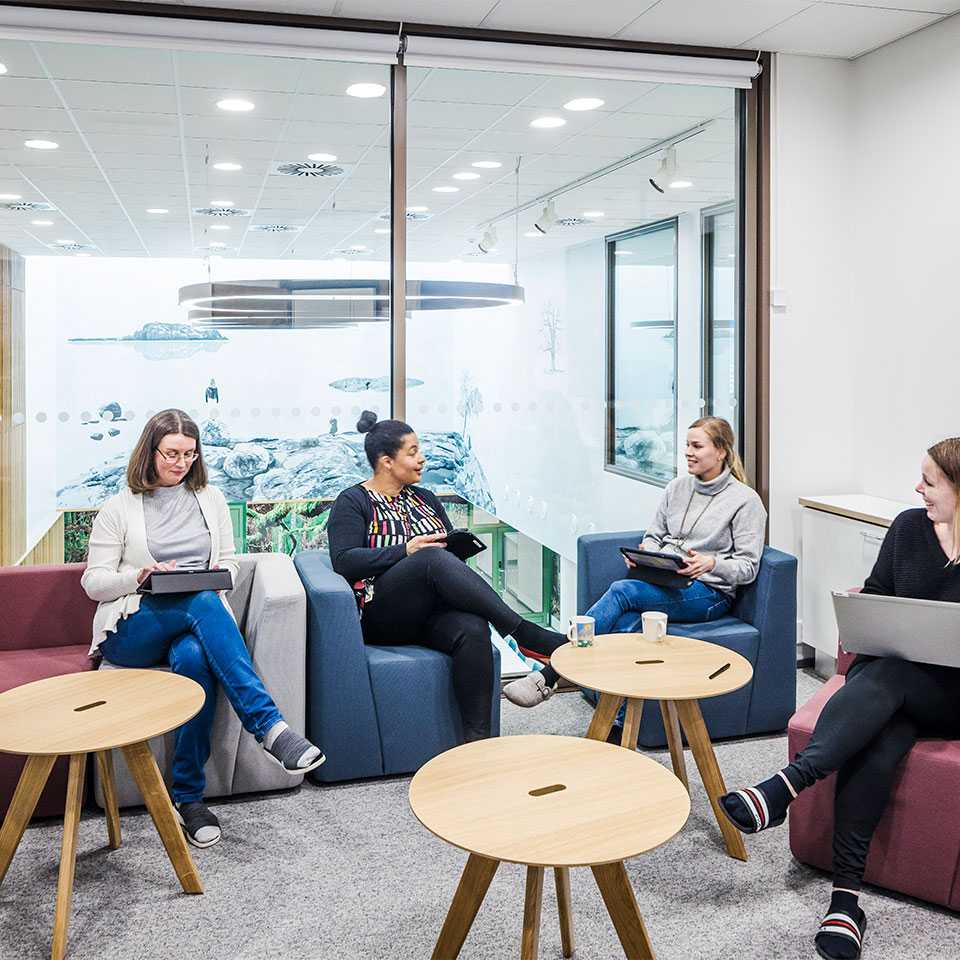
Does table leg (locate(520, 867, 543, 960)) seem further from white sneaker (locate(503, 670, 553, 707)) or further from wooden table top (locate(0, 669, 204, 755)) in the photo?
white sneaker (locate(503, 670, 553, 707))

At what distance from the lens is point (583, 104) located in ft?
14.8

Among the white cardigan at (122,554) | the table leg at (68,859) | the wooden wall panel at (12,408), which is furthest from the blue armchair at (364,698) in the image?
the wooden wall panel at (12,408)

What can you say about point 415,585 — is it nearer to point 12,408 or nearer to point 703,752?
point 703,752

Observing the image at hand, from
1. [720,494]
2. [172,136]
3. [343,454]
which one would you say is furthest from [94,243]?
[720,494]

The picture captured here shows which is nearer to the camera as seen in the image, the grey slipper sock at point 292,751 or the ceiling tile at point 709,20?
the grey slipper sock at point 292,751

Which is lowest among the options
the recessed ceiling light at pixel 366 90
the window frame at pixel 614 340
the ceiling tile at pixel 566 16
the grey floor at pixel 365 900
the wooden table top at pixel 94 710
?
the grey floor at pixel 365 900

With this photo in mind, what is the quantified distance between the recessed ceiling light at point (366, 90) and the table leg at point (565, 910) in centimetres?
318

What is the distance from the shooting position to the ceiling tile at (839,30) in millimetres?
4109

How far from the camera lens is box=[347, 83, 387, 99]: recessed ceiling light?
4258mm

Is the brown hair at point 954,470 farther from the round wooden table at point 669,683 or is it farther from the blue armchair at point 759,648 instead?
the blue armchair at point 759,648

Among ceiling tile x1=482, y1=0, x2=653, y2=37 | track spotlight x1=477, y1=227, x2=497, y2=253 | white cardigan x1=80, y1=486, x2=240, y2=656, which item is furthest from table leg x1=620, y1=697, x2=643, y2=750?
ceiling tile x1=482, y1=0, x2=653, y2=37

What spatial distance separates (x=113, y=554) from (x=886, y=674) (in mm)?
2358

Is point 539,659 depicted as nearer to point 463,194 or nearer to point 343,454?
point 343,454

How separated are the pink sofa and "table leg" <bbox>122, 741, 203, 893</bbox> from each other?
1701 mm
